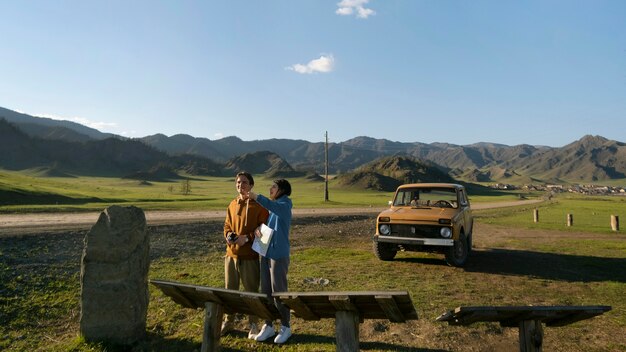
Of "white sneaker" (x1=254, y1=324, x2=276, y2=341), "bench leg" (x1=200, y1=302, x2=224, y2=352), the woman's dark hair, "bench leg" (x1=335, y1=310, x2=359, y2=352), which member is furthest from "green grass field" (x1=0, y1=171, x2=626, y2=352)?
the woman's dark hair

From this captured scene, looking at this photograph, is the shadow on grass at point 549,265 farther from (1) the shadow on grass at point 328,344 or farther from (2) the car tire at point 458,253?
(1) the shadow on grass at point 328,344

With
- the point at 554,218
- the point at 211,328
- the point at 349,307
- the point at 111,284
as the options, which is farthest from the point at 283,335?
the point at 554,218

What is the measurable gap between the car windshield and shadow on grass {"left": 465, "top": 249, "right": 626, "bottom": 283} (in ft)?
5.84

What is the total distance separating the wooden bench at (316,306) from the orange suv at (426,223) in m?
6.07

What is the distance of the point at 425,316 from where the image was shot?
642 centimetres

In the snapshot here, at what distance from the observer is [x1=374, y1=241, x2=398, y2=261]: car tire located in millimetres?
10680

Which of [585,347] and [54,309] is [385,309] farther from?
[54,309]

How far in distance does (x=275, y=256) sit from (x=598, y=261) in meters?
11.0

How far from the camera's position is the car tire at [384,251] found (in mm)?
10680

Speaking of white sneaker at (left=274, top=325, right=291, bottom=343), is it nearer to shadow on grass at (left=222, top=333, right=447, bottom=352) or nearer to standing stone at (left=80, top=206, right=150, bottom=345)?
shadow on grass at (left=222, top=333, right=447, bottom=352)

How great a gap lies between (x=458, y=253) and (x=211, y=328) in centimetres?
749

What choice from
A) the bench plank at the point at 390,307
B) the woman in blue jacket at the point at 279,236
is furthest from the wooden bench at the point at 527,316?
the woman in blue jacket at the point at 279,236


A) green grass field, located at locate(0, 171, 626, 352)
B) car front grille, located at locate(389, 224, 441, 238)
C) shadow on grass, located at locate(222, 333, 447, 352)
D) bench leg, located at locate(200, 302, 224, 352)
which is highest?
car front grille, located at locate(389, 224, 441, 238)

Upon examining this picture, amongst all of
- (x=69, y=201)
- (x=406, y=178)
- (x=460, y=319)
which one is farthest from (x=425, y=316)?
(x=406, y=178)
